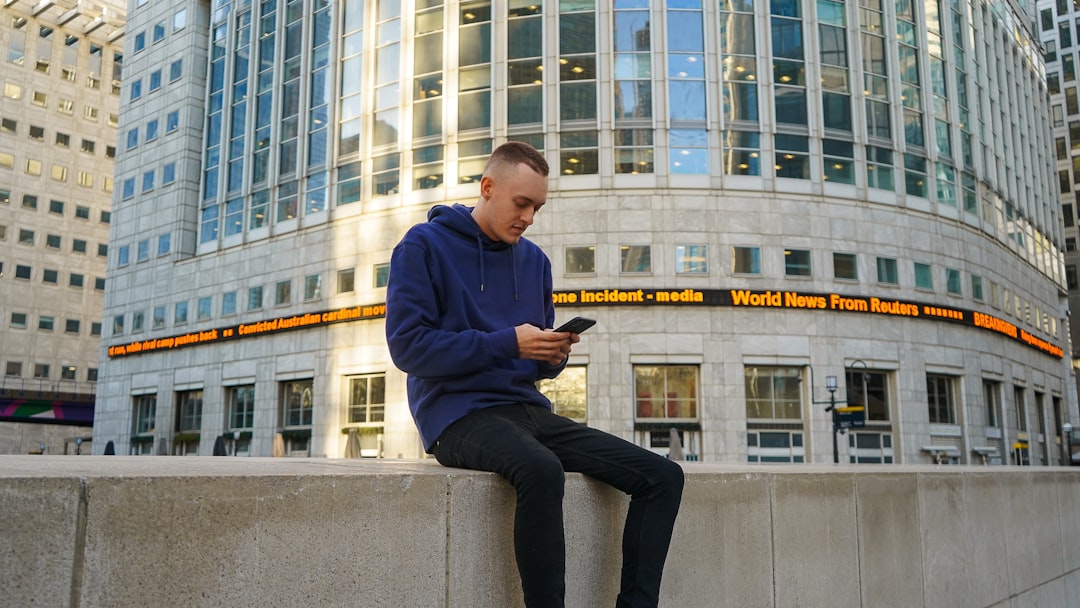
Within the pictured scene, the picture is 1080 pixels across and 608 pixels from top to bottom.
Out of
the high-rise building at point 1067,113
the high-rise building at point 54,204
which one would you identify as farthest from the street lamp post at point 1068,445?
the high-rise building at point 54,204

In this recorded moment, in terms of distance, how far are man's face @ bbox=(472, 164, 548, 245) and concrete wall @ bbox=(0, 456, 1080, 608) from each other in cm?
119

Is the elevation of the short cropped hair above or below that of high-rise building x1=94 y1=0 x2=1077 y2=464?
below

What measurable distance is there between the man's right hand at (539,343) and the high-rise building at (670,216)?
2769 centimetres

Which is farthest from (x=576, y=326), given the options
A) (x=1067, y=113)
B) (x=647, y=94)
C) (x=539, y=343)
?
(x=1067, y=113)

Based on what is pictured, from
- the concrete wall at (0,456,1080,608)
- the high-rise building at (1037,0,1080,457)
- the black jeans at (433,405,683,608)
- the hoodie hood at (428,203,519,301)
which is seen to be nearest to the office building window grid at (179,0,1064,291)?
the concrete wall at (0,456,1080,608)

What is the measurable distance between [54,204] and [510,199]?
84681 millimetres

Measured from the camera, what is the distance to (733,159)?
37.9m

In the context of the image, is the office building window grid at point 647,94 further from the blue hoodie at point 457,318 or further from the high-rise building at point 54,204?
the high-rise building at point 54,204

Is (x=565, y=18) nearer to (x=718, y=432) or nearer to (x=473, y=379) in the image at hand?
(x=718, y=432)

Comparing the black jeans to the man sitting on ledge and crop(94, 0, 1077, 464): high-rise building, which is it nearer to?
the man sitting on ledge

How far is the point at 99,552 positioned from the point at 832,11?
42.3 metres

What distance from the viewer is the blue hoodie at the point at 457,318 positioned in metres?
3.93

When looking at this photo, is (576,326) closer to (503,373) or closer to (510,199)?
(503,373)

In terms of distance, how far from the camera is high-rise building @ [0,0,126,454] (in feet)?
242
